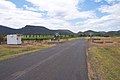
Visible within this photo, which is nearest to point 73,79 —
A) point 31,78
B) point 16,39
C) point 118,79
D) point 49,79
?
point 49,79

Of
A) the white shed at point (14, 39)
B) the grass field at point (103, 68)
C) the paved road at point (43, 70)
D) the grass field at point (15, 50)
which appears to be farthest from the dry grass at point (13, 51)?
the white shed at point (14, 39)

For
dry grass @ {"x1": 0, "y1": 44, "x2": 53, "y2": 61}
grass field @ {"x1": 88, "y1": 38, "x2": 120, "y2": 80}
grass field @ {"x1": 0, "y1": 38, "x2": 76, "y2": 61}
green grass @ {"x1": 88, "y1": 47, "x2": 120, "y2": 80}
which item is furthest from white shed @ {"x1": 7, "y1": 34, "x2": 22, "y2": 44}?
green grass @ {"x1": 88, "y1": 47, "x2": 120, "y2": 80}

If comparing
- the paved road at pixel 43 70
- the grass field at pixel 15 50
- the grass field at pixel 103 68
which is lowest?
the grass field at pixel 15 50

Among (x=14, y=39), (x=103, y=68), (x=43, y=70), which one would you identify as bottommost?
(x=103, y=68)

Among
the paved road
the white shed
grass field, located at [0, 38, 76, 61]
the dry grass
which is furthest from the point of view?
the white shed

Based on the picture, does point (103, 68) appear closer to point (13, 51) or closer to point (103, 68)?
point (103, 68)

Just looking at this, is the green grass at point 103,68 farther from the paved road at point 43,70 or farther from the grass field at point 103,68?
the paved road at point 43,70

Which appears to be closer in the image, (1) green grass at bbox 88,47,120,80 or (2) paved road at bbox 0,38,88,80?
(2) paved road at bbox 0,38,88,80

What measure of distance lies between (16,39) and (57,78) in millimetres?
51656

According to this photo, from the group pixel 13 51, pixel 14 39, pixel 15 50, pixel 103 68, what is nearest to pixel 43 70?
pixel 103 68

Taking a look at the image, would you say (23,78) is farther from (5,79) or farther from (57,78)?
(57,78)

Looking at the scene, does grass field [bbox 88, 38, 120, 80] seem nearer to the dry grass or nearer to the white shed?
the dry grass

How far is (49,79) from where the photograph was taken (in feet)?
38.0

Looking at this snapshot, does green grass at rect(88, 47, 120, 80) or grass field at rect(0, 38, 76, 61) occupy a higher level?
green grass at rect(88, 47, 120, 80)
